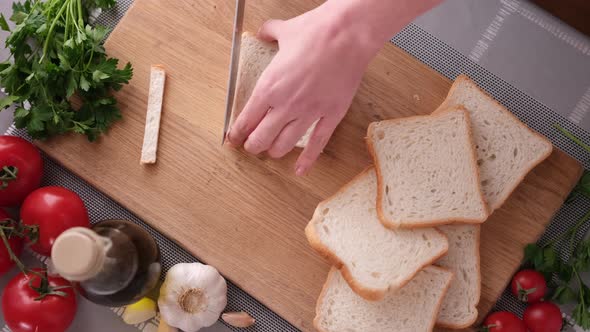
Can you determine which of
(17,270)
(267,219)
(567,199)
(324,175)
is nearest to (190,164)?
(267,219)

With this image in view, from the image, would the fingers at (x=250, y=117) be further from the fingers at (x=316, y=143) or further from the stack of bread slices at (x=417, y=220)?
the stack of bread slices at (x=417, y=220)

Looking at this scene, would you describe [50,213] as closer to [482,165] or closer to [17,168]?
[17,168]

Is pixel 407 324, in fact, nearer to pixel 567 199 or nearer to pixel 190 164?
pixel 567 199

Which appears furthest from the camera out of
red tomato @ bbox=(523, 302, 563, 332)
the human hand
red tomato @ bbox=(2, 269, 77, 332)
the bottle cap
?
→ red tomato @ bbox=(523, 302, 563, 332)

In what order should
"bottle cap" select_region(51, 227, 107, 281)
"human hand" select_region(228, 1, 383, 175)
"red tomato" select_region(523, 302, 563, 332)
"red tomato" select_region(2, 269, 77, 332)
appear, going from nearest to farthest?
"bottle cap" select_region(51, 227, 107, 281) < "human hand" select_region(228, 1, 383, 175) < "red tomato" select_region(2, 269, 77, 332) < "red tomato" select_region(523, 302, 563, 332)

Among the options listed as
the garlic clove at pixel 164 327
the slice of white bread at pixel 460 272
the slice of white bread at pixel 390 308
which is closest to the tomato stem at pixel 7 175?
the garlic clove at pixel 164 327

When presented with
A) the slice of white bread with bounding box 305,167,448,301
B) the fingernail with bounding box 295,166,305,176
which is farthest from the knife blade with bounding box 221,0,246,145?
the slice of white bread with bounding box 305,167,448,301

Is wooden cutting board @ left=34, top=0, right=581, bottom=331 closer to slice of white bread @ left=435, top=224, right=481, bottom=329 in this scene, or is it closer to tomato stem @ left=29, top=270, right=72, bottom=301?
slice of white bread @ left=435, top=224, right=481, bottom=329
